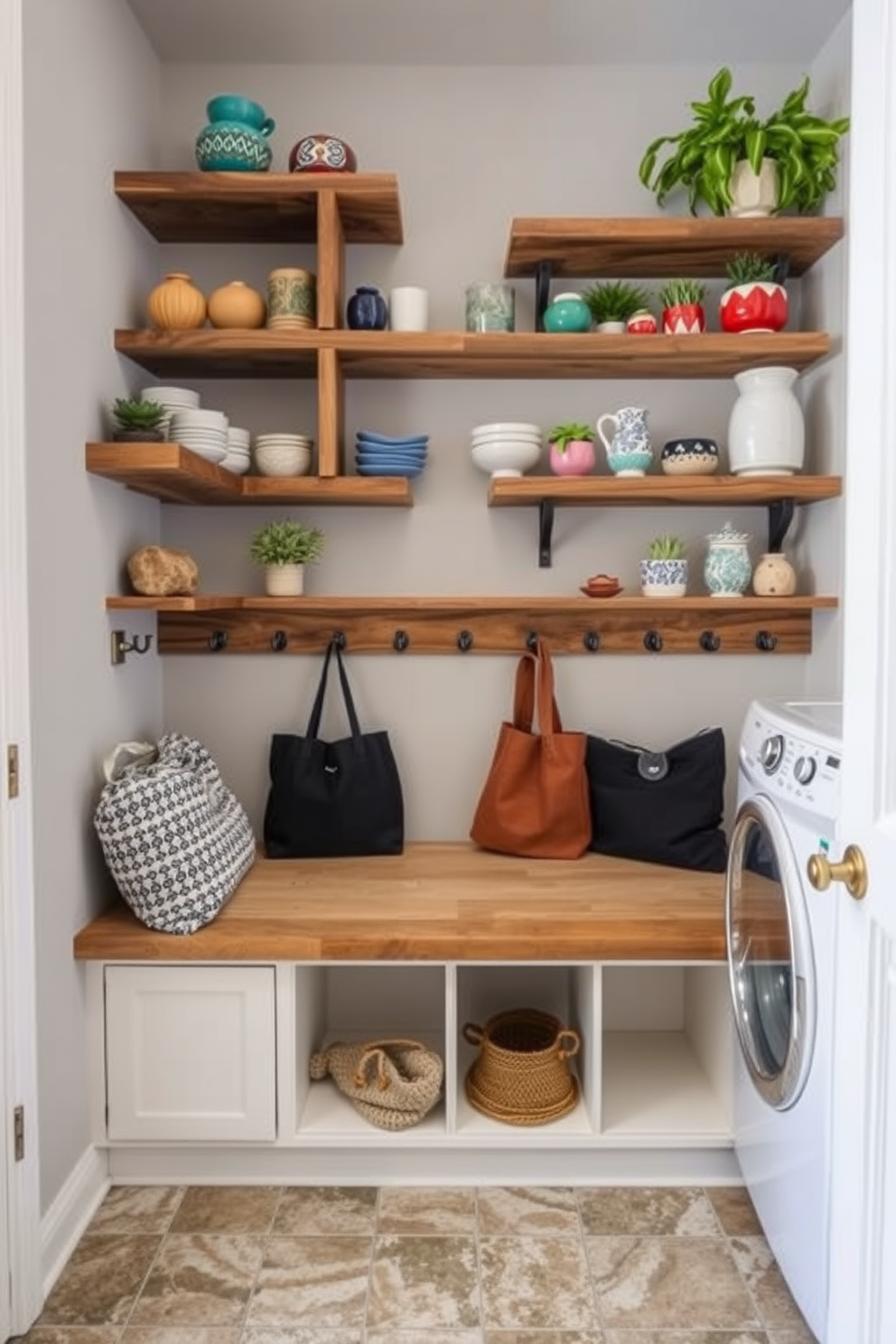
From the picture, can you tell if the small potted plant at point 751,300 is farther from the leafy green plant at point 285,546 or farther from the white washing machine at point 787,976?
the leafy green plant at point 285,546

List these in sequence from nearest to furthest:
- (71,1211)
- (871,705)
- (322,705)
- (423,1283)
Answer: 1. (871,705)
2. (423,1283)
3. (71,1211)
4. (322,705)

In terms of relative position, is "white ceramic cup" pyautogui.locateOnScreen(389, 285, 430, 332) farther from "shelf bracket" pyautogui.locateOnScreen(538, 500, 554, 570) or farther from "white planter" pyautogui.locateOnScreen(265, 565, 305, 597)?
"white planter" pyautogui.locateOnScreen(265, 565, 305, 597)

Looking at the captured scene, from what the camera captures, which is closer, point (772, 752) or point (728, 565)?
point (772, 752)

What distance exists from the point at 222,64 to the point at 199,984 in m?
2.15

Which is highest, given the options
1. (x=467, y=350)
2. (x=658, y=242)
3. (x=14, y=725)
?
(x=658, y=242)

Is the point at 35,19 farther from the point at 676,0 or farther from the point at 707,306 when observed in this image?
the point at 707,306

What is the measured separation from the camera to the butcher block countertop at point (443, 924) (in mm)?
1907

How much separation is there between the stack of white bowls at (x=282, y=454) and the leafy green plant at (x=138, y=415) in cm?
30

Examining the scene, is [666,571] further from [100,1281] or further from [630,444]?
[100,1281]

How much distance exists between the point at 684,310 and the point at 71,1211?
2.25 metres

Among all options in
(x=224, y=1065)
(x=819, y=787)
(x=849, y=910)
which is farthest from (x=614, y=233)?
(x=224, y=1065)

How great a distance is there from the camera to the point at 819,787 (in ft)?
4.89

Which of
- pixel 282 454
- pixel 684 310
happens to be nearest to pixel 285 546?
pixel 282 454

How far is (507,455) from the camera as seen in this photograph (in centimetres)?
226
